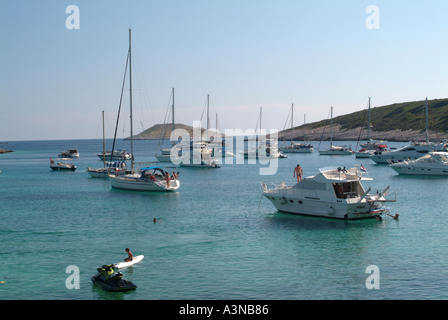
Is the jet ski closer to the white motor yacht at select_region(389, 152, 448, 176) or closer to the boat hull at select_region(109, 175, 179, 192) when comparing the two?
the boat hull at select_region(109, 175, 179, 192)

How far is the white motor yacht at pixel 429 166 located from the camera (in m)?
63.5

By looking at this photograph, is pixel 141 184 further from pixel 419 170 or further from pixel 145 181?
pixel 419 170

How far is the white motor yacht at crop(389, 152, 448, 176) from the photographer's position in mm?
63500

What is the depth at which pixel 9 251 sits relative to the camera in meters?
24.9

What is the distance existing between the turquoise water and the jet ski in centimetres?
30

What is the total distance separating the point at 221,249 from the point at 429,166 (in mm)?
50705

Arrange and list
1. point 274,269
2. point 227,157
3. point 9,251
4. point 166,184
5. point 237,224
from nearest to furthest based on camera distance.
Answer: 1. point 274,269
2. point 9,251
3. point 237,224
4. point 166,184
5. point 227,157

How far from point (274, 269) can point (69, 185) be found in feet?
152

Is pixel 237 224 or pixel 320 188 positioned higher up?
pixel 320 188

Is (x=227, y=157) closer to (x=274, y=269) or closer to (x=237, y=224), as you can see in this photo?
(x=237, y=224)

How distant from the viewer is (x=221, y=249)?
2509 centimetres

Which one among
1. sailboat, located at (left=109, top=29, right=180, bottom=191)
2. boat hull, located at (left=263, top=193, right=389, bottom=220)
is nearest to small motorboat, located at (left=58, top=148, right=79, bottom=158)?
sailboat, located at (left=109, top=29, right=180, bottom=191)
